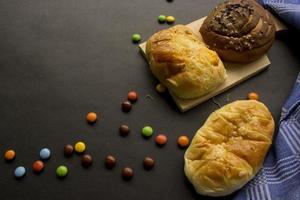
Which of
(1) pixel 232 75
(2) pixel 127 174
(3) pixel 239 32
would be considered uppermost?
(3) pixel 239 32

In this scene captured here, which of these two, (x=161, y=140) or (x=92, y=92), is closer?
(x=161, y=140)

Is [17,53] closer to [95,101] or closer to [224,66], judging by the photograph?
[95,101]

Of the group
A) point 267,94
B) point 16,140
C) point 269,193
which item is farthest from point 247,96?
point 16,140

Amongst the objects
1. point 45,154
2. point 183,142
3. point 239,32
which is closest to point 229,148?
point 183,142

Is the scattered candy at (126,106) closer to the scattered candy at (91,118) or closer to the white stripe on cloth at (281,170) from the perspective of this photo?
the scattered candy at (91,118)

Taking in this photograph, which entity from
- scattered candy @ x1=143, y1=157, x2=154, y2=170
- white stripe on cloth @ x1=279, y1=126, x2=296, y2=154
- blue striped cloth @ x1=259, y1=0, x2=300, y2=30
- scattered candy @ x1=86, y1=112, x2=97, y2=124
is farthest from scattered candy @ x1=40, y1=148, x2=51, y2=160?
blue striped cloth @ x1=259, y1=0, x2=300, y2=30

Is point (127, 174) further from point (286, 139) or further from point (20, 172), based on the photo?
point (286, 139)
